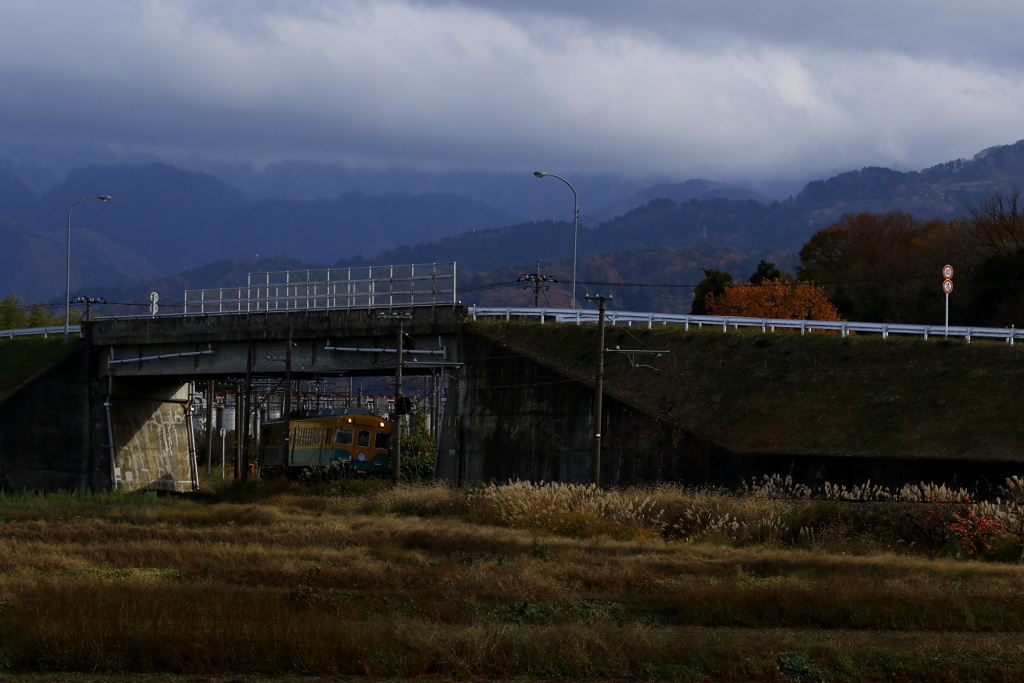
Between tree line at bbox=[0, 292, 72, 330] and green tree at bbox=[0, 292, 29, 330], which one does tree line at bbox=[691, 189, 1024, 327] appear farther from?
green tree at bbox=[0, 292, 29, 330]

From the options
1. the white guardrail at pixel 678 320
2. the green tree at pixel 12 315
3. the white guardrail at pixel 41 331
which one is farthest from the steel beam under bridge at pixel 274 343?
the green tree at pixel 12 315

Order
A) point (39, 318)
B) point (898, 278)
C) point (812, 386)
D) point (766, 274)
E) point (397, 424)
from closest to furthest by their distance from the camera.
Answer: point (812, 386), point (397, 424), point (898, 278), point (766, 274), point (39, 318)

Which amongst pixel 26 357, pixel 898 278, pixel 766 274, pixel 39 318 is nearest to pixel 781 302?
pixel 898 278

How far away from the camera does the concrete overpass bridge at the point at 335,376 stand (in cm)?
4019

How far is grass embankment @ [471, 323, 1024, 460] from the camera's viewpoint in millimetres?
32969

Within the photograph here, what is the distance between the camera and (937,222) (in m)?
109

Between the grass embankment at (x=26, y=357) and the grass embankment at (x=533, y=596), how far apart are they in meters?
29.6

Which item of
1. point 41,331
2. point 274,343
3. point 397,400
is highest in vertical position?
point 41,331

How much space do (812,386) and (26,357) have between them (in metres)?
43.6

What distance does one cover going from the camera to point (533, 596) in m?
16.6

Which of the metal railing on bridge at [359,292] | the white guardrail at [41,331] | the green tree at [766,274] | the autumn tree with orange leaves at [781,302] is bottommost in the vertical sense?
the white guardrail at [41,331]

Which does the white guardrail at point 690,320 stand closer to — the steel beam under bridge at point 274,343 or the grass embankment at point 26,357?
the steel beam under bridge at point 274,343

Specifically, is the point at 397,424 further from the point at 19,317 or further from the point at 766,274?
the point at 19,317

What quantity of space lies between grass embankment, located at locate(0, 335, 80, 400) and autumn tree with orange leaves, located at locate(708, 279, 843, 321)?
45.2m
